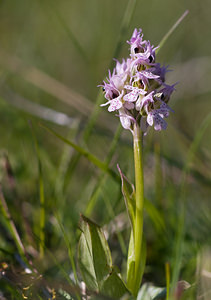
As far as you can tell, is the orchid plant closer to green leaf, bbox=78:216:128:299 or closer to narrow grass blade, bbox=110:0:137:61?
→ green leaf, bbox=78:216:128:299

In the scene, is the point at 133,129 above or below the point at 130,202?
above

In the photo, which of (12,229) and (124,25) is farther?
(124,25)

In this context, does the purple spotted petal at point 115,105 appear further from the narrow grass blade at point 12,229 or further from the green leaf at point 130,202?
the narrow grass blade at point 12,229

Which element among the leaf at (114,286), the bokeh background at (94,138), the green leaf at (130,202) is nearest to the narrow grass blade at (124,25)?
the bokeh background at (94,138)

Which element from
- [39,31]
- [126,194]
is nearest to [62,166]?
[126,194]

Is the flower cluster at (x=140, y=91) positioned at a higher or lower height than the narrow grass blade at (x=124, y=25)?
lower

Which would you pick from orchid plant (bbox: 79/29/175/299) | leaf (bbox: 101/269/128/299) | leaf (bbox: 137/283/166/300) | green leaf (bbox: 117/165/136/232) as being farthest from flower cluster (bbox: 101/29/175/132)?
leaf (bbox: 137/283/166/300)

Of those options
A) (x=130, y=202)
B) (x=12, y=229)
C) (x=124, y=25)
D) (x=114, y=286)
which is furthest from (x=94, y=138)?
(x=114, y=286)

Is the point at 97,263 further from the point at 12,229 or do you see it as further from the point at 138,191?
the point at 12,229

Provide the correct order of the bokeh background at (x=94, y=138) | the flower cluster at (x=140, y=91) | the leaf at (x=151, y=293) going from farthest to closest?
the bokeh background at (x=94, y=138), the leaf at (x=151, y=293), the flower cluster at (x=140, y=91)
